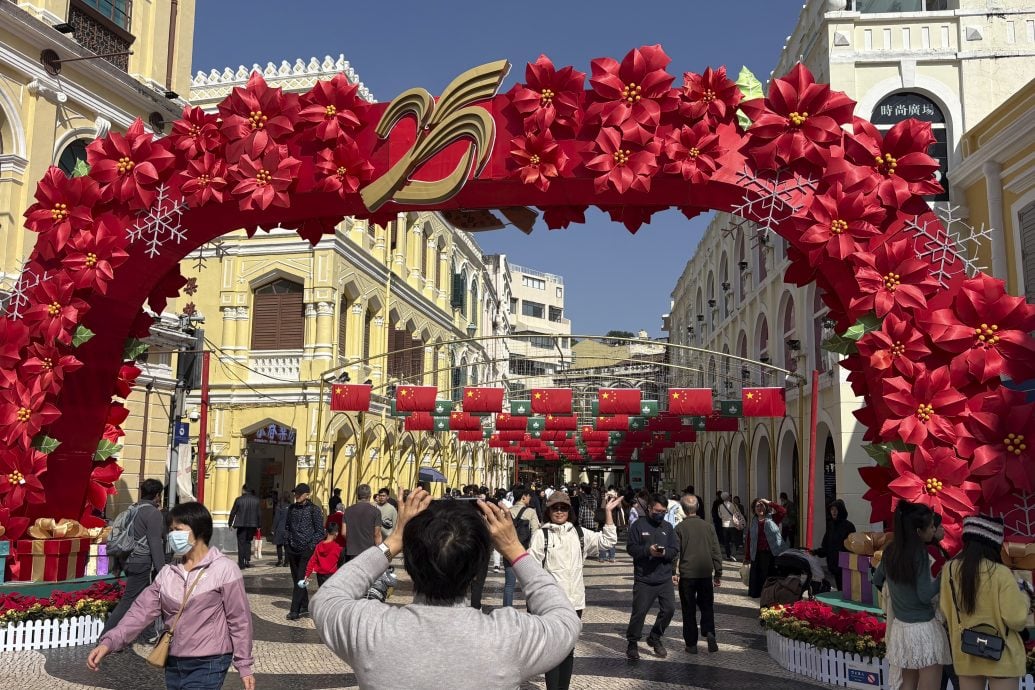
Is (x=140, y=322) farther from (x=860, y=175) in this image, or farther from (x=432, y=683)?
(x=432, y=683)

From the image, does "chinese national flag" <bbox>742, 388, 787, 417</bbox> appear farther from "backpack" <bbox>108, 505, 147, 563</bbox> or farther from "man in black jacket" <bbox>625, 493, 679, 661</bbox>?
"backpack" <bbox>108, 505, 147, 563</bbox>

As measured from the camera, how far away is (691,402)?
19953 mm

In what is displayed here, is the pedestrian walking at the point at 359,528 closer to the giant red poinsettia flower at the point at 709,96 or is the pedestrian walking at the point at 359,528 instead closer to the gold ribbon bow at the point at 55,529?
the gold ribbon bow at the point at 55,529

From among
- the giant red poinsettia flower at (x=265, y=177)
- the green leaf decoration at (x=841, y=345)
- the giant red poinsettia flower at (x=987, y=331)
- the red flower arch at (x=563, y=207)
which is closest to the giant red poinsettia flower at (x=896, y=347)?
the red flower arch at (x=563, y=207)

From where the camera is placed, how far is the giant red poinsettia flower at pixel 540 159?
25.9ft

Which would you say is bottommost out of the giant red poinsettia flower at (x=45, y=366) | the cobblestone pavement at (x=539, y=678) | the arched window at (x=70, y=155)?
the cobblestone pavement at (x=539, y=678)

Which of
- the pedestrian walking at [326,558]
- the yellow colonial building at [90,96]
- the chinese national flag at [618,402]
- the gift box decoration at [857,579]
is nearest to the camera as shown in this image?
the gift box decoration at [857,579]

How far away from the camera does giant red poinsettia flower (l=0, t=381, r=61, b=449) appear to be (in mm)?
8938

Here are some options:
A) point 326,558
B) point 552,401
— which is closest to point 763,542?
point 326,558

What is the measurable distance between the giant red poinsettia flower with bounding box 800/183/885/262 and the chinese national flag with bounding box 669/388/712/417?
12559 millimetres

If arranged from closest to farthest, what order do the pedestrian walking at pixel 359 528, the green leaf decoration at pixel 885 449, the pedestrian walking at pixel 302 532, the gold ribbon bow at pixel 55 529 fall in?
the green leaf decoration at pixel 885 449 < the gold ribbon bow at pixel 55 529 < the pedestrian walking at pixel 359 528 < the pedestrian walking at pixel 302 532

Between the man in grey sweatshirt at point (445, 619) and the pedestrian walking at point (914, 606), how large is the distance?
3.86 metres

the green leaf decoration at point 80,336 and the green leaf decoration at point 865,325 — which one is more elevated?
the green leaf decoration at point 80,336

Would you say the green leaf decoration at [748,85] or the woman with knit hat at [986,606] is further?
the green leaf decoration at [748,85]
